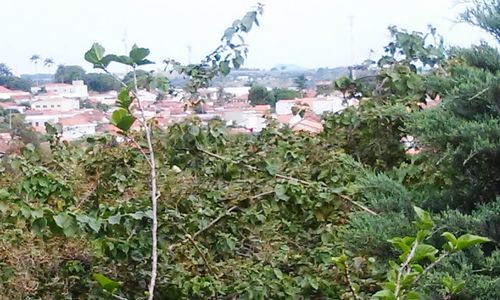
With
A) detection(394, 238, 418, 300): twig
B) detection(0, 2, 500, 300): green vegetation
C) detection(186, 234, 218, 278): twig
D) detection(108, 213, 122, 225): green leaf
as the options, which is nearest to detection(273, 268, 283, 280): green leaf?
detection(0, 2, 500, 300): green vegetation

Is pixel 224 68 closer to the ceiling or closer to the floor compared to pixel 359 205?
closer to the ceiling

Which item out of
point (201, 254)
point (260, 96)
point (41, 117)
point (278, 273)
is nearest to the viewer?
point (278, 273)

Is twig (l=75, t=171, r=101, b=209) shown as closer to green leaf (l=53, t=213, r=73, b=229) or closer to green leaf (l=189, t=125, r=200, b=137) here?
green leaf (l=189, t=125, r=200, b=137)

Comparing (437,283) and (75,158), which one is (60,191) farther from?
(437,283)

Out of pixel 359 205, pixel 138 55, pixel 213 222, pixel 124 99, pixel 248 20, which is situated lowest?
pixel 213 222

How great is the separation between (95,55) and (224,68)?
4.11 ft

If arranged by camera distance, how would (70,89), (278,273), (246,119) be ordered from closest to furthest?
(278,273) < (246,119) < (70,89)

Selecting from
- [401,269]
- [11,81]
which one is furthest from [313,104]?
[401,269]

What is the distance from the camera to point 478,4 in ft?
4.98

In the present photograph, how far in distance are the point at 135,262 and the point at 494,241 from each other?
1137mm

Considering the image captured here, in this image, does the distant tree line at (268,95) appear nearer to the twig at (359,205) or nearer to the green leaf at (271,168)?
the green leaf at (271,168)

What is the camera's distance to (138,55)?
1.80 meters

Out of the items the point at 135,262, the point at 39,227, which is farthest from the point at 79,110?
the point at 39,227

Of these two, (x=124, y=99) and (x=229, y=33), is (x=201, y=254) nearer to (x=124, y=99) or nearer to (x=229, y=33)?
(x=124, y=99)
